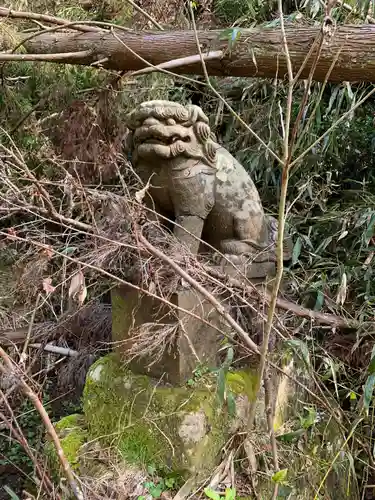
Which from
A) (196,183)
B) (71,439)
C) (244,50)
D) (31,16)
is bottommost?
(71,439)

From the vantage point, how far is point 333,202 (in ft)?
11.4

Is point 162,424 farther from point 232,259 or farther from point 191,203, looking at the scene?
point 191,203

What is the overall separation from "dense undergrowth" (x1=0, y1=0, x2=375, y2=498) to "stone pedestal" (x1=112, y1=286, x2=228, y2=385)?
1.49 ft

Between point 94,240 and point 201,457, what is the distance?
0.85m

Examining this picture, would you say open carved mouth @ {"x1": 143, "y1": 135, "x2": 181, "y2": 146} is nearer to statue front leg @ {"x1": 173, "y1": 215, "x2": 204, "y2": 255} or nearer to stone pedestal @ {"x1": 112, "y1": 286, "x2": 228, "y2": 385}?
statue front leg @ {"x1": 173, "y1": 215, "x2": 204, "y2": 255}

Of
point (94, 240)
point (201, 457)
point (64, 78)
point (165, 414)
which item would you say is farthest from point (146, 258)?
point (64, 78)

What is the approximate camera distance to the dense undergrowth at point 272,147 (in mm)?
2523

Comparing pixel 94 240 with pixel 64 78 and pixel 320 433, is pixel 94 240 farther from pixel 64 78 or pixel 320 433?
pixel 64 78

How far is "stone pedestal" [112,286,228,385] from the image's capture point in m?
1.85

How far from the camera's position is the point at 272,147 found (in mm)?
3520

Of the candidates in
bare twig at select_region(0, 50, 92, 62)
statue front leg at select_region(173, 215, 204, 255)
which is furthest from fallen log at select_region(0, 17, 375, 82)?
statue front leg at select_region(173, 215, 204, 255)

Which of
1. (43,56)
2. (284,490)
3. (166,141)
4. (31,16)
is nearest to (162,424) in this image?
(284,490)

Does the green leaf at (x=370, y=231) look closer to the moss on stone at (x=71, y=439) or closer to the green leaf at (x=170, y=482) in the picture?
the green leaf at (x=170, y=482)

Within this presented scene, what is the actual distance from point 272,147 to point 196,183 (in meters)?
1.73
